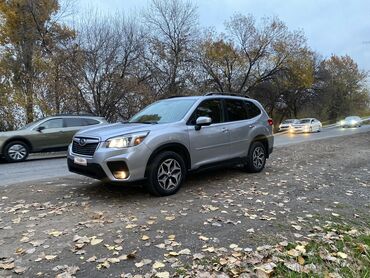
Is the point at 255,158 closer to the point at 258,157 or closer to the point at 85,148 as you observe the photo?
the point at 258,157

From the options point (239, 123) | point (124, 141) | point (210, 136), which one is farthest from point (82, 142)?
point (239, 123)

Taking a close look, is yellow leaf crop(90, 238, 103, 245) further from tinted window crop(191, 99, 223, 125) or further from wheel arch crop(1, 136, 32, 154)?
wheel arch crop(1, 136, 32, 154)

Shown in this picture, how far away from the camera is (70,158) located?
21.2 ft

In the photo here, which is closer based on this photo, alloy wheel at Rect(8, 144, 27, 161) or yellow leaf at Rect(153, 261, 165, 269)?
yellow leaf at Rect(153, 261, 165, 269)

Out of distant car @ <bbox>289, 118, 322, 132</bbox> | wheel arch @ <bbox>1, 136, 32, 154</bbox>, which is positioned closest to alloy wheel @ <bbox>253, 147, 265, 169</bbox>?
wheel arch @ <bbox>1, 136, 32, 154</bbox>

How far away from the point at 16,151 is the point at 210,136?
27.1 feet

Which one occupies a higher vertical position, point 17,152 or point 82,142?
point 82,142

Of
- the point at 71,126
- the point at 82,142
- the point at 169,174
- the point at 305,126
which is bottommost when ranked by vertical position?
the point at 305,126

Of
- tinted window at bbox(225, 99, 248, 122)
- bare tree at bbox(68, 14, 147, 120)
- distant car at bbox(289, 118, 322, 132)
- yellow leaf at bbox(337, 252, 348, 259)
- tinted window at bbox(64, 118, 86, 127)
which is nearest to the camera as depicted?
yellow leaf at bbox(337, 252, 348, 259)

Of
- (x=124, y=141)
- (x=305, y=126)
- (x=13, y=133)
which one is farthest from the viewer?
(x=305, y=126)

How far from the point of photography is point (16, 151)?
12328mm

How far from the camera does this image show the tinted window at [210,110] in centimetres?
702

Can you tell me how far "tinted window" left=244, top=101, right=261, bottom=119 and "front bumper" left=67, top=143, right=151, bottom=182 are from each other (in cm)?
342

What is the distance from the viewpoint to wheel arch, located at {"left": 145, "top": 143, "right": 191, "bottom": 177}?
603 centimetres
